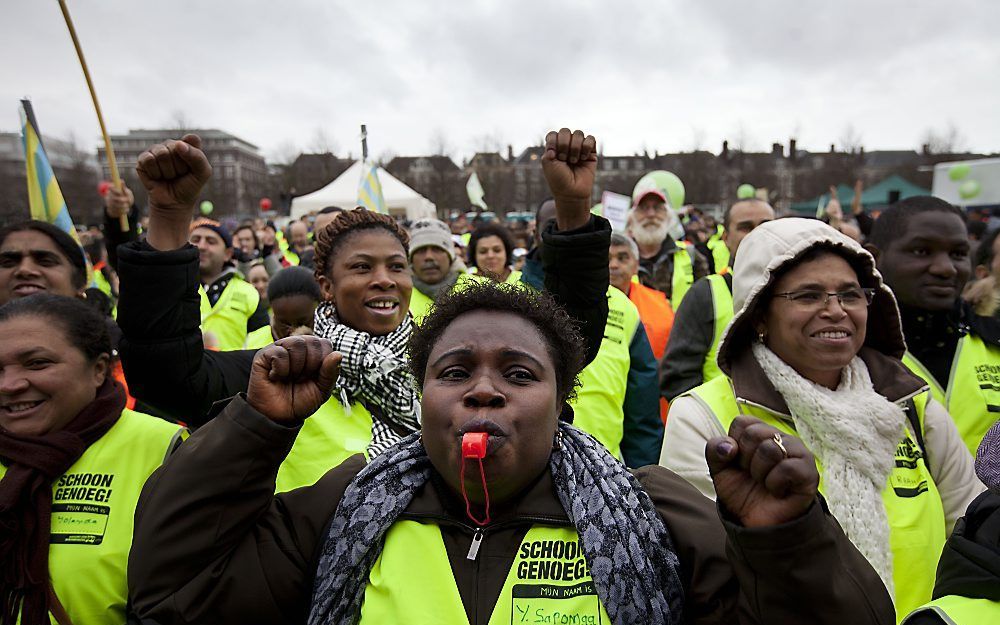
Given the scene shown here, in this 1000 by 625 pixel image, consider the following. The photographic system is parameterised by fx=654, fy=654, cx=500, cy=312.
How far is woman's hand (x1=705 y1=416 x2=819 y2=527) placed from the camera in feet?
3.97

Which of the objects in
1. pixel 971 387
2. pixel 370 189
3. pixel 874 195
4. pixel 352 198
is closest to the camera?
pixel 971 387

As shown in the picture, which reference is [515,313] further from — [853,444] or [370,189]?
[370,189]

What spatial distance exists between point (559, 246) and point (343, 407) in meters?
1.01

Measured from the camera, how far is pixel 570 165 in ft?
7.22

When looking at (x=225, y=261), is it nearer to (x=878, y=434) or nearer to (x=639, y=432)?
(x=639, y=432)

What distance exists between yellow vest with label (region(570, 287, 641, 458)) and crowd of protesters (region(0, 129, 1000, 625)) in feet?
→ 0.06

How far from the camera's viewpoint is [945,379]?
3.09m

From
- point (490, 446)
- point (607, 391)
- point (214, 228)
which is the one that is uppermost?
point (214, 228)

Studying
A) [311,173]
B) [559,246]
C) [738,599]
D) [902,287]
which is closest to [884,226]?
[902,287]

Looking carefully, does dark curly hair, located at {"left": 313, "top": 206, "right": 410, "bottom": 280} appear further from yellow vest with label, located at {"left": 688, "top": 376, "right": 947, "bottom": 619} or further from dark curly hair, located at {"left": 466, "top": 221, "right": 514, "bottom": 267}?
dark curly hair, located at {"left": 466, "top": 221, "right": 514, "bottom": 267}

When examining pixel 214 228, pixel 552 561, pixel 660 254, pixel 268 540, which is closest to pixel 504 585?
pixel 552 561

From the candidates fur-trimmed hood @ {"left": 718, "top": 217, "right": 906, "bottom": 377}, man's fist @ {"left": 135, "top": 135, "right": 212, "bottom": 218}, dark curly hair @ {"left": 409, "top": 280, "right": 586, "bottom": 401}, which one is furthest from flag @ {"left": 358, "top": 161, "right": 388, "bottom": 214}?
dark curly hair @ {"left": 409, "top": 280, "right": 586, "bottom": 401}

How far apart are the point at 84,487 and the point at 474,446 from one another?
1.41 meters

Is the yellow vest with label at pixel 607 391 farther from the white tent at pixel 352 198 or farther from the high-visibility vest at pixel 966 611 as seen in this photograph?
the white tent at pixel 352 198
